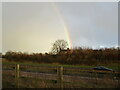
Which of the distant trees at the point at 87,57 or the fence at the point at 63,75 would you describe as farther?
the distant trees at the point at 87,57

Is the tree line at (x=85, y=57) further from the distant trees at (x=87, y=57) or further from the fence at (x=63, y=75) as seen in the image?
the fence at (x=63, y=75)

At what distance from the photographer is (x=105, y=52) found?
39.5m

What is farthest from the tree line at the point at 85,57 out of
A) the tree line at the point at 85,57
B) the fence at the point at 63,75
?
the fence at the point at 63,75

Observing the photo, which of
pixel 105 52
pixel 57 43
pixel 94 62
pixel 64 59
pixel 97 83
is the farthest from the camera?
pixel 57 43

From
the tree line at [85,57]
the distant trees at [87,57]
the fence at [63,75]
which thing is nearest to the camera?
the fence at [63,75]

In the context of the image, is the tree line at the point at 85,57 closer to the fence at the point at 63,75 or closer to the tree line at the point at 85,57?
the tree line at the point at 85,57

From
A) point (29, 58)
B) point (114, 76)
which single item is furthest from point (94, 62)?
point (114, 76)

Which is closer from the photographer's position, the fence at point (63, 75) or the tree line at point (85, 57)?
the fence at point (63, 75)

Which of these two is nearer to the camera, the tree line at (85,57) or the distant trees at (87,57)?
the distant trees at (87,57)

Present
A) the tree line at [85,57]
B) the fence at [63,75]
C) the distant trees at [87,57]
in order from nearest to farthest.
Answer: the fence at [63,75] → the distant trees at [87,57] → the tree line at [85,57]

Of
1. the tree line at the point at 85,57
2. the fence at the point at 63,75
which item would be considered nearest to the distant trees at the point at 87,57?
the tree line at the point at 85,57

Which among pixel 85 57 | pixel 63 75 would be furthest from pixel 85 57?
pixel 63 75

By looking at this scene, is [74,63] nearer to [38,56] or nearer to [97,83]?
[38,56]

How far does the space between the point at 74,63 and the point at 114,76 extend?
3065 centimetres
